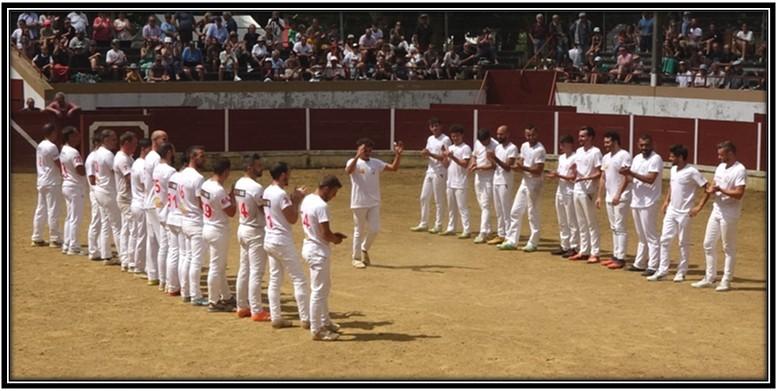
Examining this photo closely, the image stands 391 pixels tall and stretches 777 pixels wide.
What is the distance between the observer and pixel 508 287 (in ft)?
54.5

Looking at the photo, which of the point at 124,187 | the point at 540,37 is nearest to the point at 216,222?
the point at 124,187

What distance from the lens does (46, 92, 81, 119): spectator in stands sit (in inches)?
1090

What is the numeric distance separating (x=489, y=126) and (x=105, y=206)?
49.2ft

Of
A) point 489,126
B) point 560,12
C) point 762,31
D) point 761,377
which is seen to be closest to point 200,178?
point 761,377

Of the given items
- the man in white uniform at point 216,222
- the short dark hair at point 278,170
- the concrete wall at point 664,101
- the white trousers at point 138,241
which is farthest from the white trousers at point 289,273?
the concrete wall at point 664,101

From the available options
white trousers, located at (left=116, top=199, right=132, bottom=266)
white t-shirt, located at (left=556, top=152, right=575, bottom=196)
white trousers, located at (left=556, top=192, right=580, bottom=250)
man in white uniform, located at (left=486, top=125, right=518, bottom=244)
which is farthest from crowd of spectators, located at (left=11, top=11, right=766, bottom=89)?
white trousers, located at (left=116, top=199, right=132, bottom=266)

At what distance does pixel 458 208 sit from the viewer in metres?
21.2

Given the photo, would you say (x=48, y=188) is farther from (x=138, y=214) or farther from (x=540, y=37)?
(x=540, y=37)

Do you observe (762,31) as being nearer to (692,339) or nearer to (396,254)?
(396,254)

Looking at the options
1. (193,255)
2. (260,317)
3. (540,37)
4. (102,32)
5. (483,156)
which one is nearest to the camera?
(260,317)

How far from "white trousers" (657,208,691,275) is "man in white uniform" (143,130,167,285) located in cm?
658

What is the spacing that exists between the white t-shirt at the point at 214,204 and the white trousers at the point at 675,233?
19.7 feet

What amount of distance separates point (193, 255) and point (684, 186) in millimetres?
6436

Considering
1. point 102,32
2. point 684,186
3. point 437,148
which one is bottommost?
point 684,186
